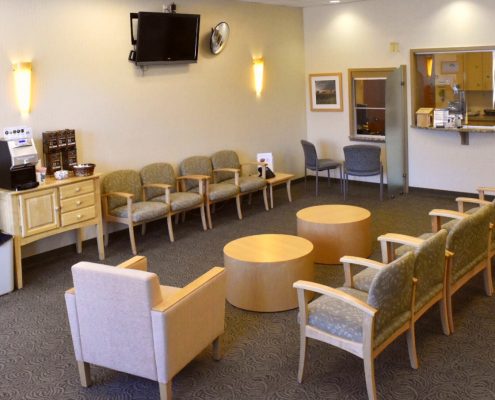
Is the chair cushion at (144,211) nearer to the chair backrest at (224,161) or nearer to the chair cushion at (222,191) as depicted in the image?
the chair cushion at (222,191)

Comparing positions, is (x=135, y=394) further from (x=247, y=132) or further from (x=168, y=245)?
(x=247, y=132)

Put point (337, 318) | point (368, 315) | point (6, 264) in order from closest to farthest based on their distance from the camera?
point (368, 315) < point (337, 318) < point (6, 264)

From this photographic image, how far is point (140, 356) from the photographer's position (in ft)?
11.9

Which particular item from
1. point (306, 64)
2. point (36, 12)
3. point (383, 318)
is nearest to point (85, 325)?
point (383, 318)

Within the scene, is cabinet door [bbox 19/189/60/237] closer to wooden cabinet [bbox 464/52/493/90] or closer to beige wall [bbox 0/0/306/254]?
beige wall [bbox 0/0/306/254]

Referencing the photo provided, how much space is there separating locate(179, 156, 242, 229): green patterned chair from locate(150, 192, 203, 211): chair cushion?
0.70 feet

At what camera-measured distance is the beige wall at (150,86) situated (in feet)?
21.0

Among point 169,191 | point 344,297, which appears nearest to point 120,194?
point 169,191

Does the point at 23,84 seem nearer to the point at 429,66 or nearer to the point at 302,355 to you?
the point at 302,355

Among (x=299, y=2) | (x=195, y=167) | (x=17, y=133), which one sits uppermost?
(x=299, y=2)

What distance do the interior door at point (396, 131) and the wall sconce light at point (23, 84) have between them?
472cm

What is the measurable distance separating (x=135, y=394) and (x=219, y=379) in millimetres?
541

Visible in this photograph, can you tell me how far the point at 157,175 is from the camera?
24.7 ft

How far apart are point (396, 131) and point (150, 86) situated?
11.7ft
